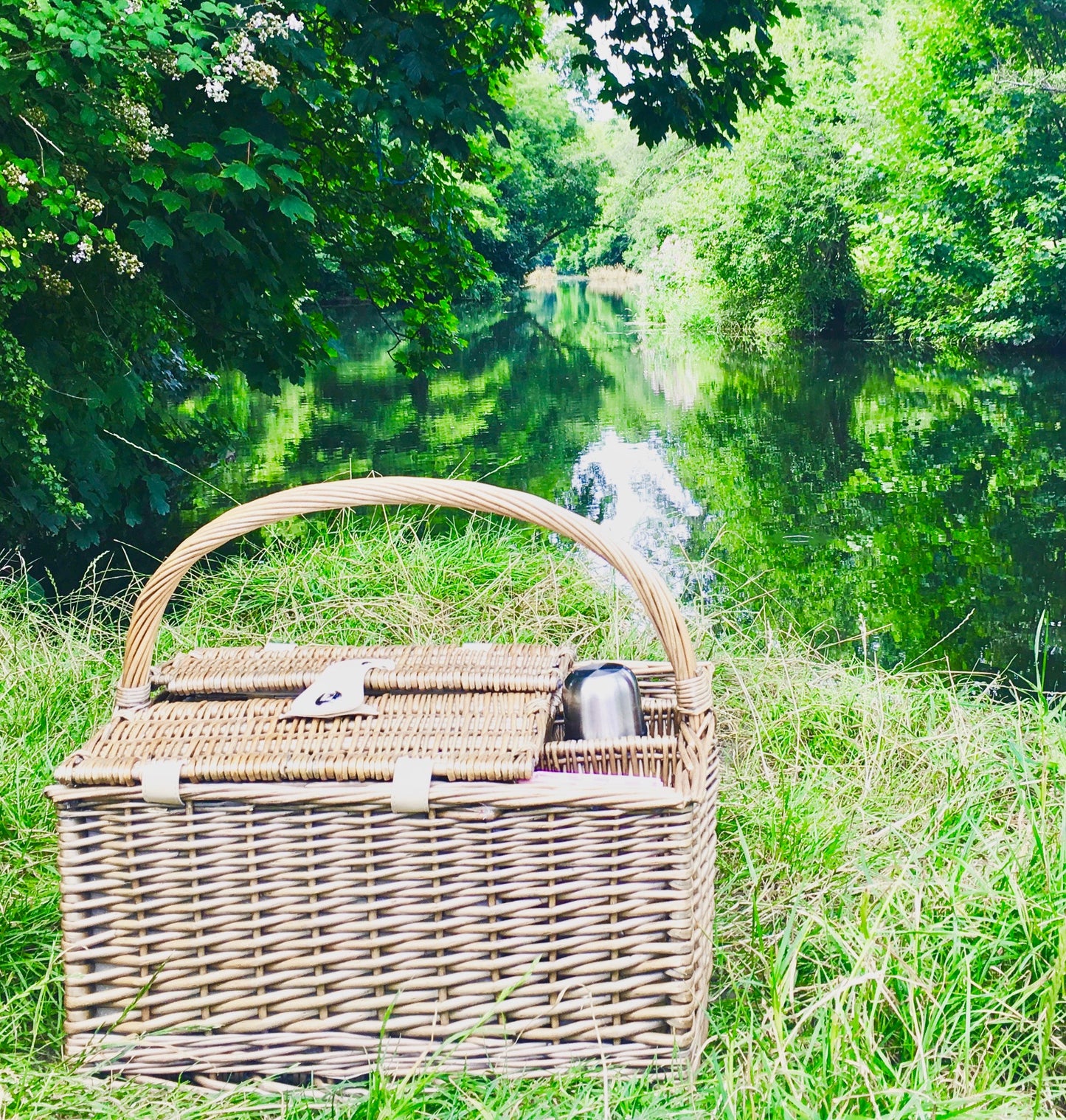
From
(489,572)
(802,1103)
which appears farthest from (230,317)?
(802,1103)

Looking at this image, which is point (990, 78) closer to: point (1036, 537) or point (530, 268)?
point (1036, 537)

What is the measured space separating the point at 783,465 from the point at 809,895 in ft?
21.4

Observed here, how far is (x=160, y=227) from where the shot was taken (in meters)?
3.71

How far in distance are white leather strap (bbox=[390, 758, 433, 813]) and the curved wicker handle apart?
363mm

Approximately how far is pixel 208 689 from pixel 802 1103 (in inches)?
41.1

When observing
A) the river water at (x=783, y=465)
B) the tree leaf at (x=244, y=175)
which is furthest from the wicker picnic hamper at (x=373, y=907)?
the tree leaf at (x=244, y=175)

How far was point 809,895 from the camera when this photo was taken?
6.06ft

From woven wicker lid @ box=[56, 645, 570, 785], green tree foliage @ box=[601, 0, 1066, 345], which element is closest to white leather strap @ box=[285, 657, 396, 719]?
woven wicker lid @ box=[56, 645, 570, 785]

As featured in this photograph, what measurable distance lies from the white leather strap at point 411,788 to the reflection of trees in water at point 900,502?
Result: 3128mm

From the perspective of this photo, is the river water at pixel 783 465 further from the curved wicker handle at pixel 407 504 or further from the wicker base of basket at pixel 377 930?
the wicker base of basket at pixel 377 930

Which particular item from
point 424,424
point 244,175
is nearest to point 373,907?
point 244,175

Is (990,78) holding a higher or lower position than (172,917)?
higher

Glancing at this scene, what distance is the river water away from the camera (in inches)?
192

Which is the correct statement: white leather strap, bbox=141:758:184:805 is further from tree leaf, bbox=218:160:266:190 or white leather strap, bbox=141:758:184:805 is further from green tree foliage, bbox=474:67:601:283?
green tree foliage, bbox=474:67:601:283
